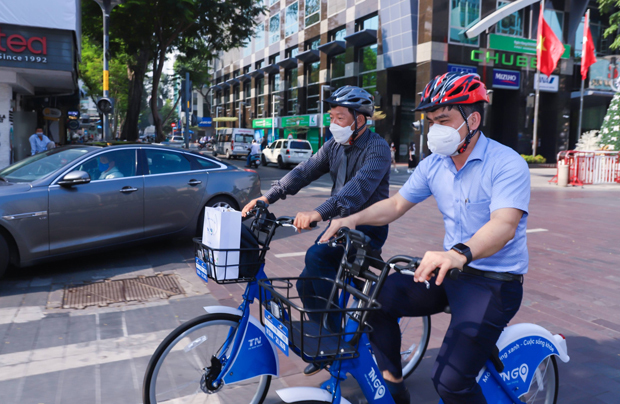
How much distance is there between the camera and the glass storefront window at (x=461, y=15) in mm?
30281

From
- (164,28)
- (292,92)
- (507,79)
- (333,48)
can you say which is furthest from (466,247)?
(292,92)

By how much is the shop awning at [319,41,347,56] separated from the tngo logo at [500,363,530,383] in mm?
36624

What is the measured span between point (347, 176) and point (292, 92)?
150 feet

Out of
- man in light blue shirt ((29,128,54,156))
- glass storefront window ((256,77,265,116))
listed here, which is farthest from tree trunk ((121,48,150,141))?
glass storefront window ((256,77,265,116))

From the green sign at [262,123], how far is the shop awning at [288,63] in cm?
597

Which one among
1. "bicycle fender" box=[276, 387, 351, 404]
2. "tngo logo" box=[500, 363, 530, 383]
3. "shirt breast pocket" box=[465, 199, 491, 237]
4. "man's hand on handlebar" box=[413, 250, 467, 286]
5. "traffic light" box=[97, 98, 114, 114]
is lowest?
"tngo logo" box=[500, 363, 530, 383]

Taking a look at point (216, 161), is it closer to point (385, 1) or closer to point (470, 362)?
point (470, 362)

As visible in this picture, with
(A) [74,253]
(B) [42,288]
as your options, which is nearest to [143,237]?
(A) [74,253]

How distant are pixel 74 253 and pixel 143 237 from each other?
0.87m

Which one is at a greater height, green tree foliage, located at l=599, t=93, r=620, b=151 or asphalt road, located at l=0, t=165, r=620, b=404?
green tree foliage, located at l=599, t=93, r=620, b=151

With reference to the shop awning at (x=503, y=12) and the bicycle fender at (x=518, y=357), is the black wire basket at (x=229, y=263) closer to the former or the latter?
the bicycle fender at (x=518, y=357)

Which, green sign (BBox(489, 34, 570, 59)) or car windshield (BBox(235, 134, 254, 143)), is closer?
green sign (BBox(489, 34, 570, 59))

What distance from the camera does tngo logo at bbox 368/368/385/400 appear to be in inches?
88.6

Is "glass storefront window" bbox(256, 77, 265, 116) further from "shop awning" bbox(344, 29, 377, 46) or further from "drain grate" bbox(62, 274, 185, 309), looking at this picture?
"drain grate" bbox(62, 274, 185, 309)
